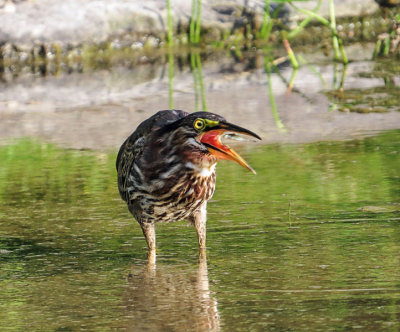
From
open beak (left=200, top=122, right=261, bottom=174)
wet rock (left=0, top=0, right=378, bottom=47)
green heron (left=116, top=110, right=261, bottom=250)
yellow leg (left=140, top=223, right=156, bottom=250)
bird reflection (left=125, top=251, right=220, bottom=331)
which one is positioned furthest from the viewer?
wet rock (left=0, top=0, right=378, bottom=47)

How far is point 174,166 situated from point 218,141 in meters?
0.27

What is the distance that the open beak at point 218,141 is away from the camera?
4320 mm

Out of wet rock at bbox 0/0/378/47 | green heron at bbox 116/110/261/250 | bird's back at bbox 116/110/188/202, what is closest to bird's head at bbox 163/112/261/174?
green heron at bbox 116/110/261/250

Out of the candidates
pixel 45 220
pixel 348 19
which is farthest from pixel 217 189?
pixel 348 19

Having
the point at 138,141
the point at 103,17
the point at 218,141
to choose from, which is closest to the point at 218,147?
the point at 218,141

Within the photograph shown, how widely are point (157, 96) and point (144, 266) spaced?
16.5 ft

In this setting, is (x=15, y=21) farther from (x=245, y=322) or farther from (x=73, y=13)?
(x=245, y=322)

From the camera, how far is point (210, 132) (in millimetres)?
4426

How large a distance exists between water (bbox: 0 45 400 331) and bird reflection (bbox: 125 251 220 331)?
0.5 inches

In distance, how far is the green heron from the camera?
4.43m

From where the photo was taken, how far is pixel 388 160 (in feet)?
21.6

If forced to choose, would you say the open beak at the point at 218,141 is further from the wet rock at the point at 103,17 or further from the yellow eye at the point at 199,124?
the wet rock at the point at 103,17

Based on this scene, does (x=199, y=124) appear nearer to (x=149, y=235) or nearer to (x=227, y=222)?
(x=149, y=235)

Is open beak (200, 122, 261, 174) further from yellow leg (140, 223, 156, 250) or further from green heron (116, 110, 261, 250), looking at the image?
yellow leg (140, 223, 156, 250)
